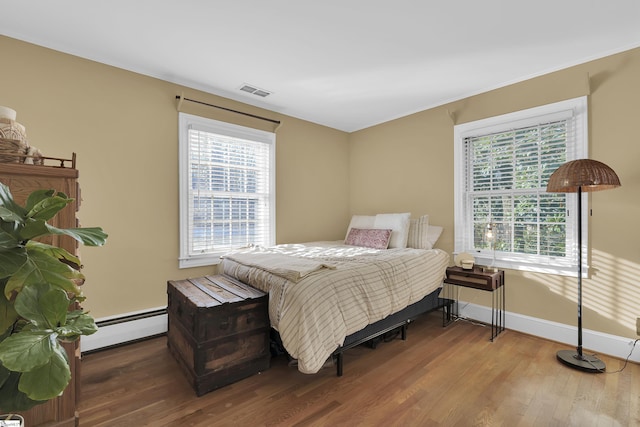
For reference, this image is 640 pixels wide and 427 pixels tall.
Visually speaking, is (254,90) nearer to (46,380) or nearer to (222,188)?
(222,188)

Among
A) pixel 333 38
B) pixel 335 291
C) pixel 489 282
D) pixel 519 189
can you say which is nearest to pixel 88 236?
pixel 335 291

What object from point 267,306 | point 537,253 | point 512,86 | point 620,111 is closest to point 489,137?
point 512,86

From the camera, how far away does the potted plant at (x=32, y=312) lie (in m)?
0.57

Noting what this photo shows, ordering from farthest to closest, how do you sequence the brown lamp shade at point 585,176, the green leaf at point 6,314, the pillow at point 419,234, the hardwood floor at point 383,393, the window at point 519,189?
the pillow at point 419,234
the window at point 519,189
the brown lamp shade at point 585,176
the hardwood floor at point 383,393
the green leaf at point 6,314

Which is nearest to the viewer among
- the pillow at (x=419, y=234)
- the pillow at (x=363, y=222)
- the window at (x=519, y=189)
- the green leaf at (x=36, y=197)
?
the green leaf at (x=36, y=197)

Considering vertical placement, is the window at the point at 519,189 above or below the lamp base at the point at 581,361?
above

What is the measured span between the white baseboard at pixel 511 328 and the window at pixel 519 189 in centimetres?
54

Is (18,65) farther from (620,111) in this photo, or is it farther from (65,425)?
(620,111)

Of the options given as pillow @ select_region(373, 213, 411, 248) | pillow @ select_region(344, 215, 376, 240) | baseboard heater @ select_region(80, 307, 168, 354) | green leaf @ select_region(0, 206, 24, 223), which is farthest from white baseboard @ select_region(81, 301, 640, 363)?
green leaf @ select_region(0, 206, 24, 223)

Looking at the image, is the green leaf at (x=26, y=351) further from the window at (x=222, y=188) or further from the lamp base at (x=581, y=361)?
the lamp base at (x=581, y=361)

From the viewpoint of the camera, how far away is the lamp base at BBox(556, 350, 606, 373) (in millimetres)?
2221

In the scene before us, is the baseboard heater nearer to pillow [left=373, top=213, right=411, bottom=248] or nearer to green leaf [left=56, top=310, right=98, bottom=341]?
green leaf [left=56, top=310, right=98, bottom=341]

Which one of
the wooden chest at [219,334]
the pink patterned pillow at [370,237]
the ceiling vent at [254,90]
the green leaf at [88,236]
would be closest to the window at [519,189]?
the pink patterned pillow at [370,237]

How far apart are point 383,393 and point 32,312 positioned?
1.97 meters
